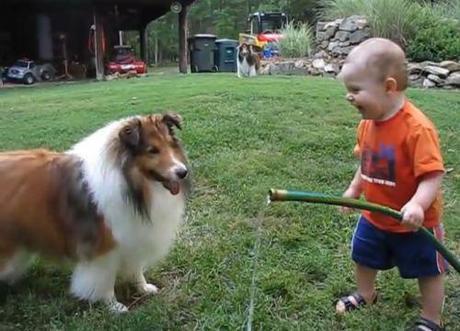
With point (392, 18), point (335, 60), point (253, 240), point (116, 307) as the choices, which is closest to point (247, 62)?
point (335, 60)

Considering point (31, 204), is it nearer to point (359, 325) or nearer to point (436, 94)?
point (359, 325)

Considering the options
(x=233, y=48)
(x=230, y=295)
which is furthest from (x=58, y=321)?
(x=233, y=48)

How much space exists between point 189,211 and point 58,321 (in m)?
1.62

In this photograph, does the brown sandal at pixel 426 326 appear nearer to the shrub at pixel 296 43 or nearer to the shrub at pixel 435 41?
the shrub at pixel 435 41

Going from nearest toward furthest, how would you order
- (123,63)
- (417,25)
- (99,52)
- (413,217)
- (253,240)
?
(413,217), (253,240), (417,25), (99,52), (123,63)

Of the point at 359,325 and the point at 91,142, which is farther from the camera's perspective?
the point at 91,142

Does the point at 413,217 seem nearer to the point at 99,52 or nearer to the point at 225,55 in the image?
the point at 99,52

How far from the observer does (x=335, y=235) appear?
3.90m

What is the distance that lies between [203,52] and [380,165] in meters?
19.0

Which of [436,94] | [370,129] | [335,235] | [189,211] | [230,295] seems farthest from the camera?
[436,94]

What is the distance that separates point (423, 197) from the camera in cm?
Result: 235

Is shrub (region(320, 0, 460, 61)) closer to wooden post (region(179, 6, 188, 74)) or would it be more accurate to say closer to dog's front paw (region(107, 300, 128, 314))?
wooden post (region(179, 6, 188, 74))

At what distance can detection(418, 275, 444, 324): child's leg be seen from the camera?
2.66 meters

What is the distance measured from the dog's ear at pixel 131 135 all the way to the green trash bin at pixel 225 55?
60.2 feet
